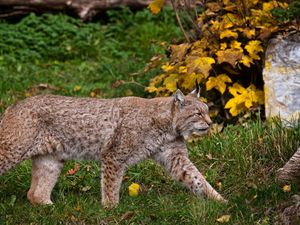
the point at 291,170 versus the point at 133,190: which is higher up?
the point at 291,170

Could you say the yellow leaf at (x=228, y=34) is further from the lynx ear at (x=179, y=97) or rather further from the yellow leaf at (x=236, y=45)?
the lynx ear at (x=179, y=97)

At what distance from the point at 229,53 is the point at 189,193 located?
2.09m

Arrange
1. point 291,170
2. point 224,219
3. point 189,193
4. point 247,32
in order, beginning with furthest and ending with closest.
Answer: point 247,32
point 189,193
point 291,170
point 224,219

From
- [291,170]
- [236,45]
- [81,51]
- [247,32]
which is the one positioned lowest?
[81,51]

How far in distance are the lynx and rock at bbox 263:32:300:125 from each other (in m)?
1.34

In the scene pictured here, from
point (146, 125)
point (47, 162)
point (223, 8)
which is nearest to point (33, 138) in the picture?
point (47, 162)

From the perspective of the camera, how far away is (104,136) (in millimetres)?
7434

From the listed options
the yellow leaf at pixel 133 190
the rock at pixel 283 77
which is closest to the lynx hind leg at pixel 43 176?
the yellow leaf at pixel 133 190

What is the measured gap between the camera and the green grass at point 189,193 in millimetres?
6586

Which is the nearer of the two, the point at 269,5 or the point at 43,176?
Answer: the point at 43,176

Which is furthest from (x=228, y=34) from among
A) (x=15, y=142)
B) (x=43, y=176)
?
(x=15, y=142)

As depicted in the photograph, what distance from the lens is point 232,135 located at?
819 cm

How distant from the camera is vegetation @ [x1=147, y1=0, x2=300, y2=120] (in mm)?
8906

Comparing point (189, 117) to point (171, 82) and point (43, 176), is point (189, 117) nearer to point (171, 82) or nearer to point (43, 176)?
point (43, 176)
